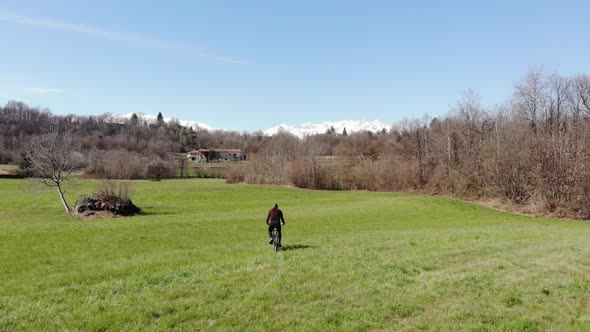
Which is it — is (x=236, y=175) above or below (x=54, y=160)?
below

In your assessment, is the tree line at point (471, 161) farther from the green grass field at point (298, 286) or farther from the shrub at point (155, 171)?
the green grass field at point (298, 286)

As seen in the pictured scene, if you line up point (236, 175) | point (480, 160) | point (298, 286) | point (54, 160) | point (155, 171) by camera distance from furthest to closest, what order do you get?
point (155, 171)
point (236, 175)
point (480, 160)
point (54, 160)
point (298, 286)

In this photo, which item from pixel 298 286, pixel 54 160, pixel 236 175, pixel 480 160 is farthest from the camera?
pixel 236 175

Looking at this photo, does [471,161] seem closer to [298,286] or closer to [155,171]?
[298,286]

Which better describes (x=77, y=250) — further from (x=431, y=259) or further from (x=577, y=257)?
(x=577, y=257)

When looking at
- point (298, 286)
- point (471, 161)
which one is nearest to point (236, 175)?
point (471, 161)

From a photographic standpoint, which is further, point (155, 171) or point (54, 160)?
point (155, 171)

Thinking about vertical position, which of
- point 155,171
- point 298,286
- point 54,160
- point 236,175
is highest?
point 54,160

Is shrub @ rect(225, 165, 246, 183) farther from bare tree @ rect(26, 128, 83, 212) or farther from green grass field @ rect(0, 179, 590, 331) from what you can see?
green grass field @ rect(0, 179, 590, 331)

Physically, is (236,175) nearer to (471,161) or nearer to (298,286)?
(471,161)

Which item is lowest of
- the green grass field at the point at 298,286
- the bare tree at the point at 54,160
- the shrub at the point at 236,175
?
the green grass field at the point at 298,286

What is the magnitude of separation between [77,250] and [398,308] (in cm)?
1561

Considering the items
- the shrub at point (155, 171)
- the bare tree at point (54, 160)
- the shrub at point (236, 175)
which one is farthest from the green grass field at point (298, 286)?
the shrub at point (155, 171)

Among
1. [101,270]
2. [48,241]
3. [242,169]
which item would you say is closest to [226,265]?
[101,270]
